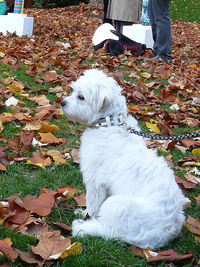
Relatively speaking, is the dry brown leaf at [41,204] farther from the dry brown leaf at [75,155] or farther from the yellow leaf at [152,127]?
the yellow leaf at [152,127]

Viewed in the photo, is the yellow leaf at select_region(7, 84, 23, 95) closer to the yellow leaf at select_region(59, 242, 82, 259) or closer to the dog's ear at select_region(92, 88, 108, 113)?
the dog's ear at select_region(92, 88, 108, 113)

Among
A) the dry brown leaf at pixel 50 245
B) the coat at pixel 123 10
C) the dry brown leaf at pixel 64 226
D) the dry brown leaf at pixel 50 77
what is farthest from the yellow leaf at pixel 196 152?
the coat at pixel 123 10

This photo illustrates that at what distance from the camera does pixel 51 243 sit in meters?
2.48

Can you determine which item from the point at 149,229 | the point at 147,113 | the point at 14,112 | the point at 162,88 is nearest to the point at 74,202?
the point at 149,229

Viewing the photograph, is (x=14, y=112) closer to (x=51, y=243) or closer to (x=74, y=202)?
(x=74, y=202)

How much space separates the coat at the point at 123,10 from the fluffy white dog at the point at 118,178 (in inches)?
297

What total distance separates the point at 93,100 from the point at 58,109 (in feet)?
7.79

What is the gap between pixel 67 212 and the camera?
3127mm

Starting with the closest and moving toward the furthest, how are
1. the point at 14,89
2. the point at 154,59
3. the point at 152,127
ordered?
the point at 152,127
the point at 14,89
the point at 154,59

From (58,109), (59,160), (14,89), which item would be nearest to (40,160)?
(59,160)

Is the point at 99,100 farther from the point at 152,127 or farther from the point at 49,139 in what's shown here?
the point at 152,127

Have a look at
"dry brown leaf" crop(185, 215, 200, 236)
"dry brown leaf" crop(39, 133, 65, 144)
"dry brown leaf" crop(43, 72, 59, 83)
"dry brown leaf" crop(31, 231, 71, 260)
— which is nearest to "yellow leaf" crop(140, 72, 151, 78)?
"dry brown leaf" crop(43, 72, 59, 83)

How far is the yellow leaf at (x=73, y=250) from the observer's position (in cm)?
241

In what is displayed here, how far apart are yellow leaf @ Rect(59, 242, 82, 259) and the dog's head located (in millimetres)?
989
